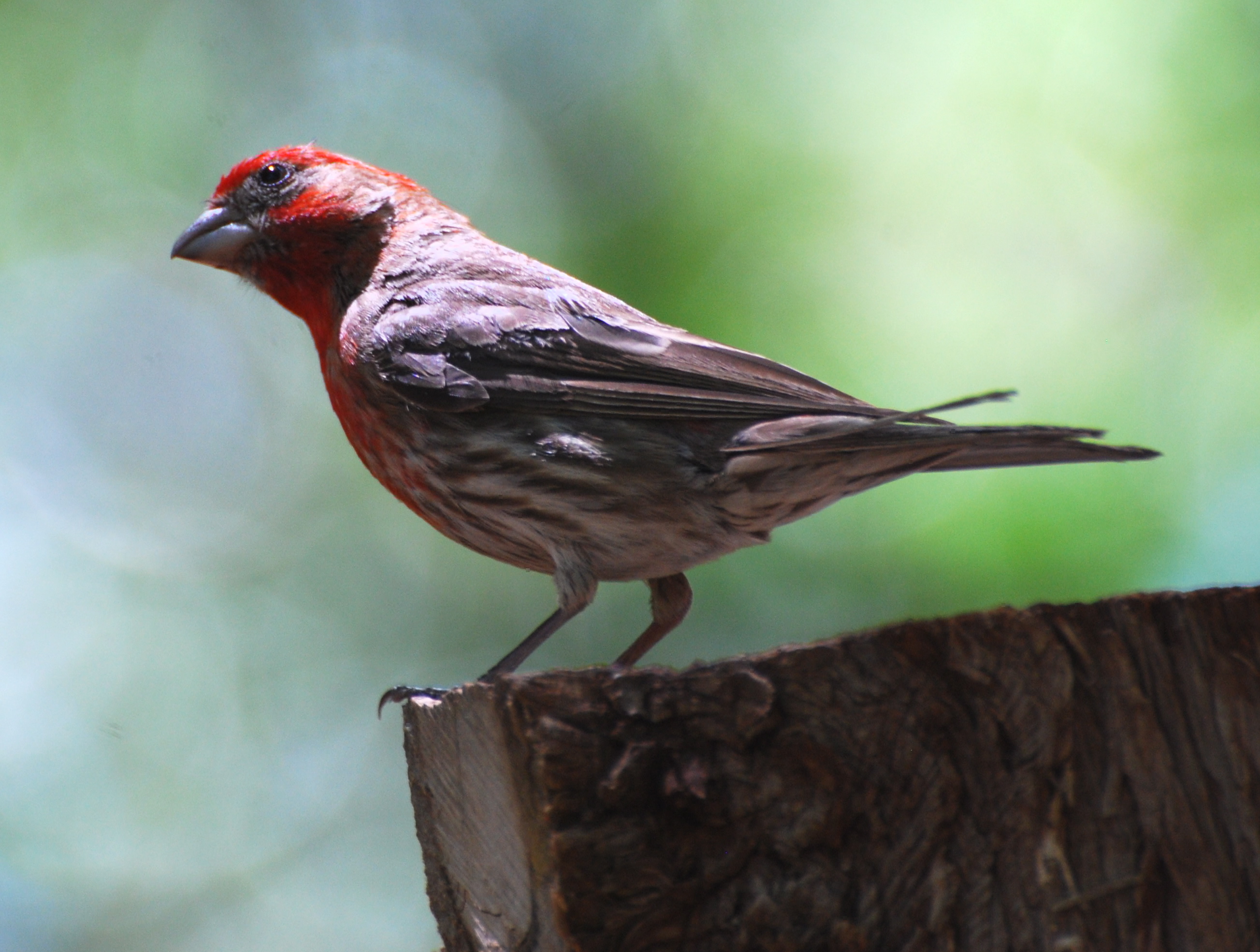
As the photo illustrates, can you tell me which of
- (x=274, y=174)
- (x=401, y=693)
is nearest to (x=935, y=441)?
(x=401, y=693)

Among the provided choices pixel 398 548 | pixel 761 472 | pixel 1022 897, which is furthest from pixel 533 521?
pixel 398 548

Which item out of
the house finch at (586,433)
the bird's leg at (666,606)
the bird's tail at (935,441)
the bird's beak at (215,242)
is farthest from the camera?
the bird's beak at (215,242)

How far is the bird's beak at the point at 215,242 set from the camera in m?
4.92

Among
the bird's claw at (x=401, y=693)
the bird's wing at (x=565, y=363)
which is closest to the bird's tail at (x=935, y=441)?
the bird's wing at (x=565, y=363)

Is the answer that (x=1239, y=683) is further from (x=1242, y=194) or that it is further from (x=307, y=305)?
(x=1242, y=194)

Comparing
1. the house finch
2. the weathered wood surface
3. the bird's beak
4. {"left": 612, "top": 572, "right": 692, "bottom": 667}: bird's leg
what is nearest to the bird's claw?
the house finch

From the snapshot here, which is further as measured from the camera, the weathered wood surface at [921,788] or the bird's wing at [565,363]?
the bird's wing at [565,363]

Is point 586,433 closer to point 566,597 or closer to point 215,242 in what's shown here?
point 566,597

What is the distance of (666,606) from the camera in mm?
4402

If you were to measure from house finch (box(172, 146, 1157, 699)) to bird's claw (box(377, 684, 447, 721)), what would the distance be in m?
0.23

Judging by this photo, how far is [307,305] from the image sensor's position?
478cm

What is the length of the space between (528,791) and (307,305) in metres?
3.23

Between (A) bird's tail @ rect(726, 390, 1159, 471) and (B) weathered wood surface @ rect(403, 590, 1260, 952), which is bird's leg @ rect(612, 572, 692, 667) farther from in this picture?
(B) weathered wood surface @ rect(403, 590, 1260, 952)

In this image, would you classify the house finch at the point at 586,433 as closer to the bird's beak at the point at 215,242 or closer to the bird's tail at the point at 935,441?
the bird's tail at the point at 935,441
